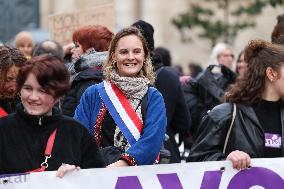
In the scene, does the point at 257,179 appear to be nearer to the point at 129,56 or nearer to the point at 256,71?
the point at 256,71

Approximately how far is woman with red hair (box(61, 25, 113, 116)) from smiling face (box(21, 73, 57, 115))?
175cm

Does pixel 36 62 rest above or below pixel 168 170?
above

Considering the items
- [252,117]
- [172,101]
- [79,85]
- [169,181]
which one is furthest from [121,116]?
[172,101]

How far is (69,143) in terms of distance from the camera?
17.0ft

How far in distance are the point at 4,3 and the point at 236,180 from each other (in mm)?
5551

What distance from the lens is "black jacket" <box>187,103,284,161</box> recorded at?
18.8ft

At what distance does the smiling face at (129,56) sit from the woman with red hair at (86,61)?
0.78m

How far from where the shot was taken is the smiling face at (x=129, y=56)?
606cm

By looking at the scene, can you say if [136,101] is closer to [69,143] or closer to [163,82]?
[69,143]

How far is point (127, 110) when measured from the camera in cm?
592

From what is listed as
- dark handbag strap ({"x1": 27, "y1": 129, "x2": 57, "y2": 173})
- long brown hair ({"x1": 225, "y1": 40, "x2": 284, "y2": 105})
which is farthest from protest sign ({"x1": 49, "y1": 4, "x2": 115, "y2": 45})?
dark handbag strap ({"x1": 27, "y1": 129, "x2": 57, "y2": 173})

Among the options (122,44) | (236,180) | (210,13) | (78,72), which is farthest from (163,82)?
(210,13)

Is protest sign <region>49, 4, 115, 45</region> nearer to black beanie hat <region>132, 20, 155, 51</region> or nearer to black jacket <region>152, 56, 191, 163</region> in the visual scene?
black jacket <region>152, 56, 191, 163</region>

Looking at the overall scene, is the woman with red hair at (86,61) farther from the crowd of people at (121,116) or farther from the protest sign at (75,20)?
the protest sign at (75,20)
